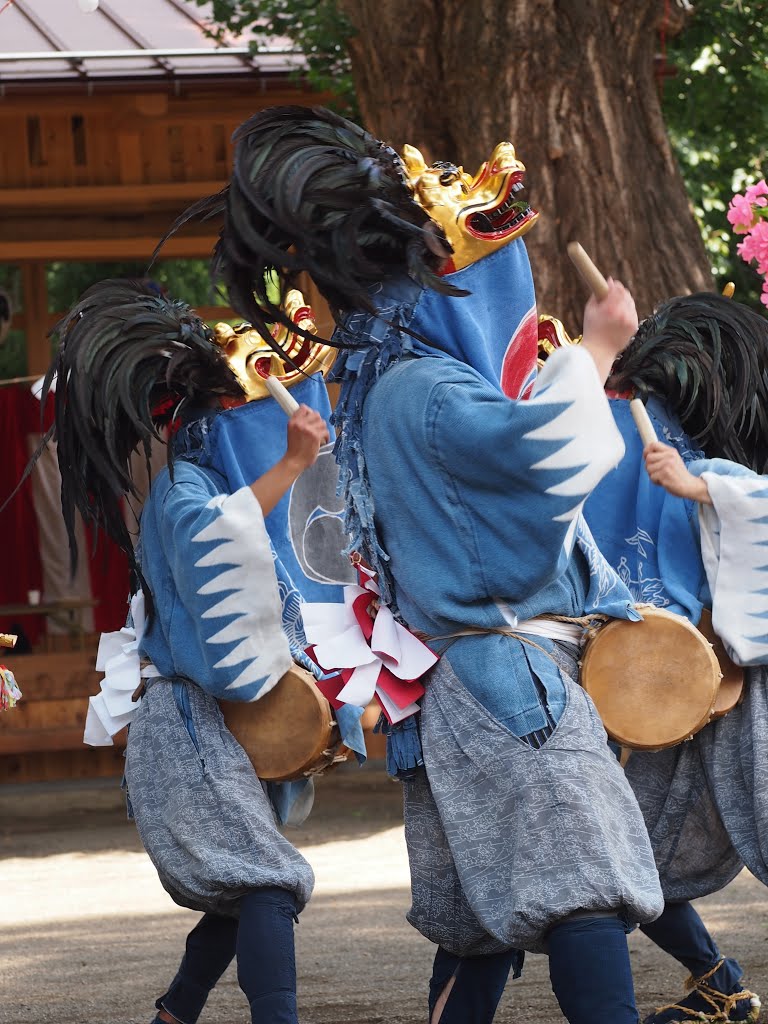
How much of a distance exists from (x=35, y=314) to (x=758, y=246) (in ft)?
18.9

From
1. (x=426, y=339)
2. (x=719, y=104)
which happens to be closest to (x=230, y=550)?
(x=426, y=339)

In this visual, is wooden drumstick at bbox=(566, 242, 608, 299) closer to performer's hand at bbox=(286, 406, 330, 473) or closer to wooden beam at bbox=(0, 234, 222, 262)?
performer's hand at bbox=(286, 406, 330, 473)

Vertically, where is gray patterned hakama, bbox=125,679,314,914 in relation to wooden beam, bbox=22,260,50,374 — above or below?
below

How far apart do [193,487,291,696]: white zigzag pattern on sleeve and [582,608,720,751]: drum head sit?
690mm

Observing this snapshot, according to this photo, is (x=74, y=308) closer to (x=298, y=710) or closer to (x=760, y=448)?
(x=298, y=710)

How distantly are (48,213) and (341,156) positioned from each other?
19.3 feet

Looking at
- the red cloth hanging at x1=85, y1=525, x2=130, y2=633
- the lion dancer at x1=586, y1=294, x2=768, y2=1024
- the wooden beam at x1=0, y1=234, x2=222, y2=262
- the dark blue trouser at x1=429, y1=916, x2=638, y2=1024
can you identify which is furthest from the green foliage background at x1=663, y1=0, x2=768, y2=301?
the dark blue trouser at x1=429, y1=916, x2=638, y2=1024

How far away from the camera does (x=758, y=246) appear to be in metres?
3.36

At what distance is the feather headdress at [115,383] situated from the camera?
315cm

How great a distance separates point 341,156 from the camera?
2.48 meters

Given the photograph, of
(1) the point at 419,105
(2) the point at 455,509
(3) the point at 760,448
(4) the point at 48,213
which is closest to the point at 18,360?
(4) the point at 48,213

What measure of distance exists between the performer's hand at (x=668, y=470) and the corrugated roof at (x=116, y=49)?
469 centimetres

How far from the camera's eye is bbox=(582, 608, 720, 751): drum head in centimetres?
268

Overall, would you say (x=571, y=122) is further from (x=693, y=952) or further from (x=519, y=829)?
(x=519, y=829)
